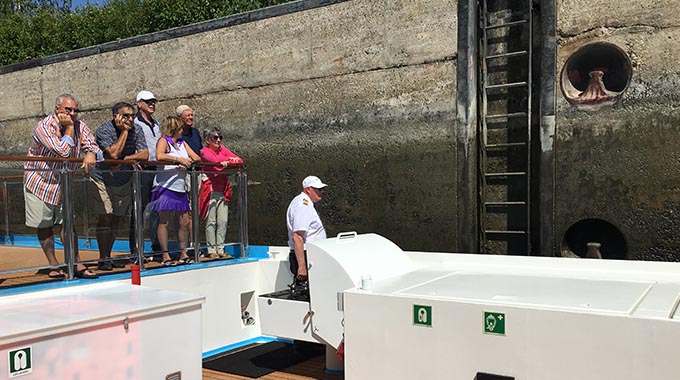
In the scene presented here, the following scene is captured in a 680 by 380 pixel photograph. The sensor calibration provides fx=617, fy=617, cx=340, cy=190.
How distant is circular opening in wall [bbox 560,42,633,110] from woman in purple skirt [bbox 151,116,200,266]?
3804 mm

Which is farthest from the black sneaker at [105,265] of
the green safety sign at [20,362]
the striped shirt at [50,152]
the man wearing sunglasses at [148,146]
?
the green safety sign at [20,362]

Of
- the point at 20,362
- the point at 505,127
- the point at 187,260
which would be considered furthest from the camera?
the point at 505,127

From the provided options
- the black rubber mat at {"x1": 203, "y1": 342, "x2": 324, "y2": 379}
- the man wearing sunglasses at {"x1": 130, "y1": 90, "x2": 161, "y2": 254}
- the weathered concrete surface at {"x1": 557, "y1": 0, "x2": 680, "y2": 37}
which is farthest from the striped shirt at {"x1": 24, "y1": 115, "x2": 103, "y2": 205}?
the weathered concrete surface at {"x1": 557, "y1": 0, "x2": 680, "y2": 37}

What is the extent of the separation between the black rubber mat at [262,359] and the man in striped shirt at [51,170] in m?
1.17

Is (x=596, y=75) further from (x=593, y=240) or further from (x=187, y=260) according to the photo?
(x=187, y=260)

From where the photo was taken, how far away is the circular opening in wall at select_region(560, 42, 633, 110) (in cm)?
598

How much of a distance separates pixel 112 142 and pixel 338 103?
358 cm

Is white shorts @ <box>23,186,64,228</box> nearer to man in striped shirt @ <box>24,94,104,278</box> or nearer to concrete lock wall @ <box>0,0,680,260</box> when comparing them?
man in striped shirt @ <box>24,94,104,278</box>

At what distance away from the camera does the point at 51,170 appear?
4.07 meters

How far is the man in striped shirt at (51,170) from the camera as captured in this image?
160 inches

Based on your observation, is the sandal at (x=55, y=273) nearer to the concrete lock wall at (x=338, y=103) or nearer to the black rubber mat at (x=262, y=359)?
the black rubber mat at (x=262, y=359)

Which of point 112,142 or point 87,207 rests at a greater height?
point 112,142

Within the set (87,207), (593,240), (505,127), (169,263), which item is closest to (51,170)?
(87,207)

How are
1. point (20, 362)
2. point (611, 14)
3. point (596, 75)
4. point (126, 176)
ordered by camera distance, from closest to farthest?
point (20, 362), point (126, 176), point (611, 14), point (596, 75)
